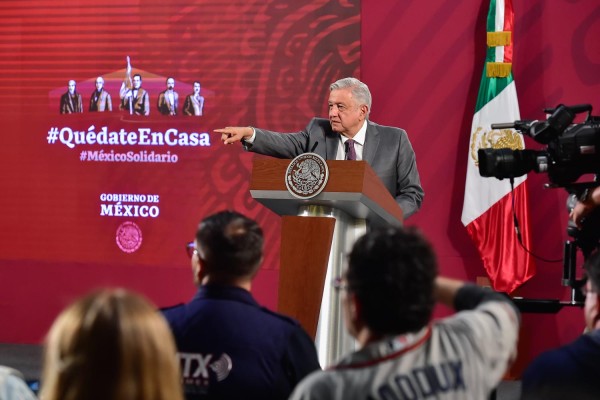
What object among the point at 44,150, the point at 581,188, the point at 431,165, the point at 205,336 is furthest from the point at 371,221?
the point at 44,150

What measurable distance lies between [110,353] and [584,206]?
2270 millimetres

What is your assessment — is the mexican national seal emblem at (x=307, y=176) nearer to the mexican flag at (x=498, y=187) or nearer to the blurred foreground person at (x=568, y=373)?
the blurred foreground person at (x=568, y=373)

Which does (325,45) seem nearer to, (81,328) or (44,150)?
(44,150)

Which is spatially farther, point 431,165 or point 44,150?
point 44,150

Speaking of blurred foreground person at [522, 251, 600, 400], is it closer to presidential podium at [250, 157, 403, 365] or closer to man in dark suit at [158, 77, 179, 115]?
presidential podium at [250, 157, 403, 365]

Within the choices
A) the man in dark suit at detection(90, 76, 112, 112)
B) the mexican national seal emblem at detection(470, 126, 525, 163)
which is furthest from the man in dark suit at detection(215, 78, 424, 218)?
the man in dark suit at detection(90, 76, 112, 112)

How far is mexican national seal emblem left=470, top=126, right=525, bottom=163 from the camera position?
5.20m

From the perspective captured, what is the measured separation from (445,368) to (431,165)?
162 inches

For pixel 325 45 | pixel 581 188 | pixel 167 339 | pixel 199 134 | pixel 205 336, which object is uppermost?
pixel 325 45

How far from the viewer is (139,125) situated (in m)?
5.83

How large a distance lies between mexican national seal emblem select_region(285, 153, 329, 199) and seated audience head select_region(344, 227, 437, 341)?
1380mm

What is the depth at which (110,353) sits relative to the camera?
3.57 feet

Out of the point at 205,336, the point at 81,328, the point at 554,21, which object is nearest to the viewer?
the point at 81,328

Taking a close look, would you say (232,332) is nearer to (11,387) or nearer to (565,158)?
(11,387)
